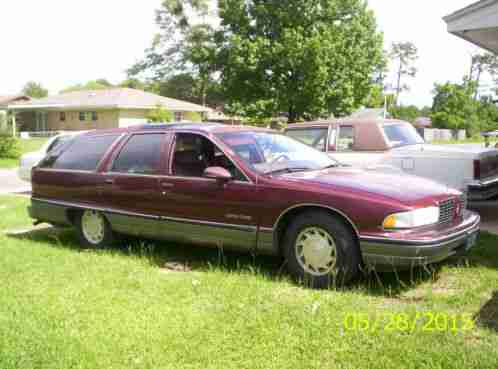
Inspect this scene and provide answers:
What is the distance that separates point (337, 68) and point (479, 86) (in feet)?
172

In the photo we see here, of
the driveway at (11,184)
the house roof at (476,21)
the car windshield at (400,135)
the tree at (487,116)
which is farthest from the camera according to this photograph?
the tree at (487,116)

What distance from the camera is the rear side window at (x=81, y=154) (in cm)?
673

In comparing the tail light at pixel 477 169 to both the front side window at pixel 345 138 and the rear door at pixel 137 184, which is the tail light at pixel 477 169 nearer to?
the front side window at pixel 345 138

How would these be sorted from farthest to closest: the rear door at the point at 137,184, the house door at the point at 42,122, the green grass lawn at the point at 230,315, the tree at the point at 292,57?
the house door at the point at 42,122, the tree at the point at 292,57, the rear door at the point at 137,184, the green grass lawn at the point at 230,315

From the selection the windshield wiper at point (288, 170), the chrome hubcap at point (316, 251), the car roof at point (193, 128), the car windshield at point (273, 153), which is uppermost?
the car roof at point (193, 128)

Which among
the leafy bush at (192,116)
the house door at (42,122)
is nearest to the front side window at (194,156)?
the leafy bush at (192,116)

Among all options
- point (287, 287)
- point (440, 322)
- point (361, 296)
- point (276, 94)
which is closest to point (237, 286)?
point (287, 287)

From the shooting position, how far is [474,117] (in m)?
56.3

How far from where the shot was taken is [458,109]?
187 feet

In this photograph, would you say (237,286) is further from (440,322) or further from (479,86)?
(479,86)

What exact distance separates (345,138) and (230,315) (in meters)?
5.47

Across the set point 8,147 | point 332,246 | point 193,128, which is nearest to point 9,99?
point 8,147

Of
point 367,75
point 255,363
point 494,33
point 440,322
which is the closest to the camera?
point 255,363

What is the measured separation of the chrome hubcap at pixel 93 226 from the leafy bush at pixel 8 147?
62.8 ft
